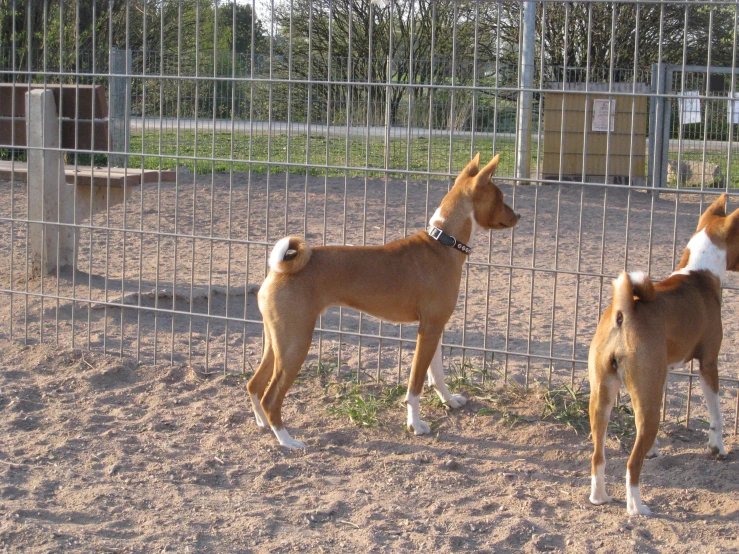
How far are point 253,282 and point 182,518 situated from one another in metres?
4.59

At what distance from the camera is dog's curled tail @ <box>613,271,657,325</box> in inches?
157

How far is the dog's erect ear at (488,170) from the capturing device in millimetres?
4992

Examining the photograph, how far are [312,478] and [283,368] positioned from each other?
2.26ft

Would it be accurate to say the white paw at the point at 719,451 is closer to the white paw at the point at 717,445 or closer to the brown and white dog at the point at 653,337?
the white paw at the point at 717,445

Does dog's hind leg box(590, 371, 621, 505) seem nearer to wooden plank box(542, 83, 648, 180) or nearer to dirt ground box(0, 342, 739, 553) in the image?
dirt ground box(0, 342, 739, 553)

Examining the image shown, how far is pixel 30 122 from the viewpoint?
24.1 feet

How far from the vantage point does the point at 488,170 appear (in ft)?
16.5

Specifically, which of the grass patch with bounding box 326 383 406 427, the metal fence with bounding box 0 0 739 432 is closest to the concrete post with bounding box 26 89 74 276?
the metal fence with bounding box 0 0 739 432

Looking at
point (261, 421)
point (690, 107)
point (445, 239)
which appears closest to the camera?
point (445, 239)

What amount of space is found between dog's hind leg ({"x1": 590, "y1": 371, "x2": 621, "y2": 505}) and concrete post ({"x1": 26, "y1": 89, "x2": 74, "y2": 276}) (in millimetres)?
4523

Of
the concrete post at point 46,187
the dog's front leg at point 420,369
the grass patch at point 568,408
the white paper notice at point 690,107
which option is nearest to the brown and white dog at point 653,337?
the white paper notice at point 690,107

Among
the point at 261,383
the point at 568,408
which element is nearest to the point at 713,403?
the point at 568,408

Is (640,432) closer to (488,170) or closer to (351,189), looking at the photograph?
(488,170)

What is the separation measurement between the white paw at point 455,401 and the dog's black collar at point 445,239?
0.99 m
